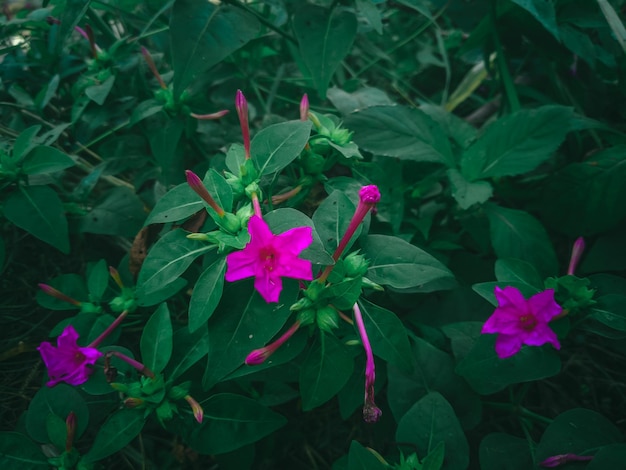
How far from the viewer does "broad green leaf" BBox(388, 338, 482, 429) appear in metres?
0.93

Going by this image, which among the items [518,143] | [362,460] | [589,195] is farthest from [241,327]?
[589,195]

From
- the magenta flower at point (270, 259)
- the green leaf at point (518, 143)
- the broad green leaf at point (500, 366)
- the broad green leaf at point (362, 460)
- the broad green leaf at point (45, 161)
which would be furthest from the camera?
the green leaf at point (518, 143)

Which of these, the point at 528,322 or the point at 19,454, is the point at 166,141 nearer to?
the point at 19,454

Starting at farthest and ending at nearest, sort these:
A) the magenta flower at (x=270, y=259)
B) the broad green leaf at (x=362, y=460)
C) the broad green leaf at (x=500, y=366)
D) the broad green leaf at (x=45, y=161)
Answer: the broad green leaf at (x=45, y=161) → the broad green leaf at (x=500, y=366) → the broad green leaf at (x=362, y=460) → the magenta flower at (x=270, y=259)

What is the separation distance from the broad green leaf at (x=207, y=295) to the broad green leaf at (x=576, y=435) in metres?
0.63

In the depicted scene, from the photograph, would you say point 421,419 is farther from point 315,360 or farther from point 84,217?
point 84,217

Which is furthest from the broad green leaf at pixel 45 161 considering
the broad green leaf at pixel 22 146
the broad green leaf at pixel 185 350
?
the broad green leaf at pixel 185 350

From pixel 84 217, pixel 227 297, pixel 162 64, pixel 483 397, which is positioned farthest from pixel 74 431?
pixel 162 64

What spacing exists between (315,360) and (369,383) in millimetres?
121

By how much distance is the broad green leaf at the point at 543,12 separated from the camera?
1052mm

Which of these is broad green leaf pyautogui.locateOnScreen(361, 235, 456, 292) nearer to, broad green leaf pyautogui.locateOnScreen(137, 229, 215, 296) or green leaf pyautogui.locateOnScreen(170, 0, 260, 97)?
broad green leaf pyautogui.locateOnScreen(137, 229, 215, 296)

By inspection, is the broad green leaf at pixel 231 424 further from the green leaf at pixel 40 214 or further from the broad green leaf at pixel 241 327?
the green leaf at pixel 40 214

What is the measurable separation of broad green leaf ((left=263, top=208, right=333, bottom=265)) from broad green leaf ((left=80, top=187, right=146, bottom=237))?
51cm

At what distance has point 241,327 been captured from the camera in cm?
71
